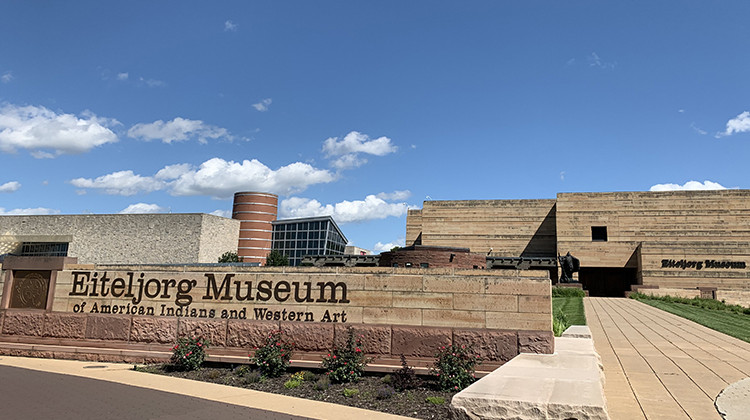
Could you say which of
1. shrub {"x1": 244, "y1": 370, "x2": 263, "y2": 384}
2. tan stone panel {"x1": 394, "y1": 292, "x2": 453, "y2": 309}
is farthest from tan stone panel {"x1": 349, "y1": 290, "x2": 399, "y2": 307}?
shrub {"x1": 244, "y1": 370, "x2": 263, "y2": 384}

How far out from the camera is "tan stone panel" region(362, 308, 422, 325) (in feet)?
30.4

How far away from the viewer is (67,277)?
11.9 metres

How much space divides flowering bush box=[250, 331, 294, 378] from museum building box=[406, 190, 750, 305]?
124 feet

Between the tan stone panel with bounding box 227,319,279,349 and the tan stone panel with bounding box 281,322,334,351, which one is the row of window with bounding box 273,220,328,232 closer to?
the tan stone panel with bounding box 227,319,279,349

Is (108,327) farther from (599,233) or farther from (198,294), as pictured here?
(599,233)

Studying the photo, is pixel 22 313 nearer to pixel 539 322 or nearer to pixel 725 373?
pixel 539 322

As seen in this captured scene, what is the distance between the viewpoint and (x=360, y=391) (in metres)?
8.09

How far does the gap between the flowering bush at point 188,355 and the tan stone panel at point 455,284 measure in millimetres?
4653

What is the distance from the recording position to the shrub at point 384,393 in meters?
7.65

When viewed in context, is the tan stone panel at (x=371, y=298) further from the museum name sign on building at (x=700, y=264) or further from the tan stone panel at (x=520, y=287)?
the museum name sign on building at (x=700, y=264)

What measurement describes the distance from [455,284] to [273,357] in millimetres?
3611

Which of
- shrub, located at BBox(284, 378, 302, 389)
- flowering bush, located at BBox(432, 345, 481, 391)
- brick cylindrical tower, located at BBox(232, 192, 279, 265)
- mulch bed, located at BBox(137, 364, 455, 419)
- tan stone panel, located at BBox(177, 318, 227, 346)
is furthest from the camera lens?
brick cylindrical tower, located at BBox(232, 192, 279, 265)

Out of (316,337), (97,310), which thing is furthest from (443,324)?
(97,310)

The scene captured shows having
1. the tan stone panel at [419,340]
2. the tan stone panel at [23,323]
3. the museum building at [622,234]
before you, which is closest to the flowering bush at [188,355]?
the tan stone panel at [419,340]
